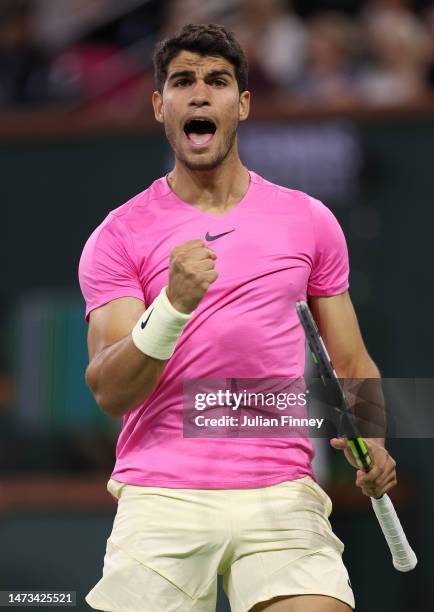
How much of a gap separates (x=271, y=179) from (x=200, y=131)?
145 inches

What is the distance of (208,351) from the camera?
343cm

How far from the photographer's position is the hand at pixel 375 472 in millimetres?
3369

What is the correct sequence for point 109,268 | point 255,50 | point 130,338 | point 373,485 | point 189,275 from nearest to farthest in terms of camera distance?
point 189,275, point 130,338, point 373,485, point 109,268, point 255,50

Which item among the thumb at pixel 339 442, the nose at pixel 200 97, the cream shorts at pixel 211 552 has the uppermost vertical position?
the nose at pixel 200 97

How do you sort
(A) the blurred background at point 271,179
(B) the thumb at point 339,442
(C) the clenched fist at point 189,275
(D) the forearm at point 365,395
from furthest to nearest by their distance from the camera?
(A) the blurred background at point 271,179 < (D) the forearm at point 365,395 < (B) the thumb at point 339,442 < (C) the clenched fist at point 189,275

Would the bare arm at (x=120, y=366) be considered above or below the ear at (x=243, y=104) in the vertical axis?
below

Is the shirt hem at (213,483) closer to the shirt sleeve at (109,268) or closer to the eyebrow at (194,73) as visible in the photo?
the shirt sleeve at (109,268)

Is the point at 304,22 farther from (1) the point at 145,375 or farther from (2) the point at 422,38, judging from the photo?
(1) the point at 145,375

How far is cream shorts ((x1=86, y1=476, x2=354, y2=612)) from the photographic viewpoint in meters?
3.31

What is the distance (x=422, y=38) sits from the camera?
804cm

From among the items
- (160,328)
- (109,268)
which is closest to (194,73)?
(109,268)

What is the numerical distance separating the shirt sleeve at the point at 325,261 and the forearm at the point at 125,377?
2.06 ft

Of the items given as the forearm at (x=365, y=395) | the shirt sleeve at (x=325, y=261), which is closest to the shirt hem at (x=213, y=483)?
the forearm at (x=365, y=395)

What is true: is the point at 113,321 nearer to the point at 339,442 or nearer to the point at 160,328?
the point at 160,328
